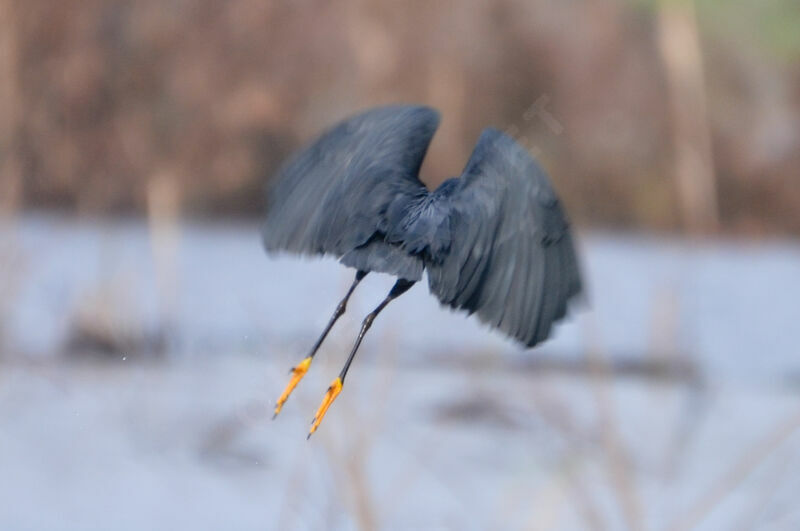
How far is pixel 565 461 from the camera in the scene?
14.1 feet

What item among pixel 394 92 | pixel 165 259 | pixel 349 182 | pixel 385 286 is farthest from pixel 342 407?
pixel 394 92

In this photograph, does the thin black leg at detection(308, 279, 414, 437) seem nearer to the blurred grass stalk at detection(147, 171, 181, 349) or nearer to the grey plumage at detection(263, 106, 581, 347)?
the grey plumage at detection(263, 106, 581, 347)

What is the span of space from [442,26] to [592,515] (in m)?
5.92

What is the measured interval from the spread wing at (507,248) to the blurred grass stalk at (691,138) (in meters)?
7.14

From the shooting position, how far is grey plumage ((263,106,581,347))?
100 centimetres

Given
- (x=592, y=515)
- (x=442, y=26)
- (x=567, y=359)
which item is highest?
(x=442, y=26)

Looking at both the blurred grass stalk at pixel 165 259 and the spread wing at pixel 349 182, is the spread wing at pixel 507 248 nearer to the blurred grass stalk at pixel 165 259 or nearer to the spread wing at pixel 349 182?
the spread wing at pixel 349 182

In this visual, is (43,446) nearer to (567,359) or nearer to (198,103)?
(567,359)

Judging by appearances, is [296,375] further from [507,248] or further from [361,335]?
[507,248]

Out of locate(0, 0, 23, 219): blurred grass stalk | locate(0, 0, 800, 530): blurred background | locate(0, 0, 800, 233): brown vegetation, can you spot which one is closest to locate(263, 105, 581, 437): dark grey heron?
locate(0, 0, 800, 530): blurred background

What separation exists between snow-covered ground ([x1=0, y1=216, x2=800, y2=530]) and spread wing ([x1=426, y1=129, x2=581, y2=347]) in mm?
1619

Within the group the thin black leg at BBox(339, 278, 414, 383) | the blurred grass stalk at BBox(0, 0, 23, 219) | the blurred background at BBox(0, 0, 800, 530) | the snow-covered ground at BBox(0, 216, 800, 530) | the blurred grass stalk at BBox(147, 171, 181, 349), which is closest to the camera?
the thin black leg at BBox(339, 278, 414, 383)

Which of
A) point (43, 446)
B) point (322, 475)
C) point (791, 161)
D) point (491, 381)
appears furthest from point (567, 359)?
point (791, 161)

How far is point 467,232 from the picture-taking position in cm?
101
